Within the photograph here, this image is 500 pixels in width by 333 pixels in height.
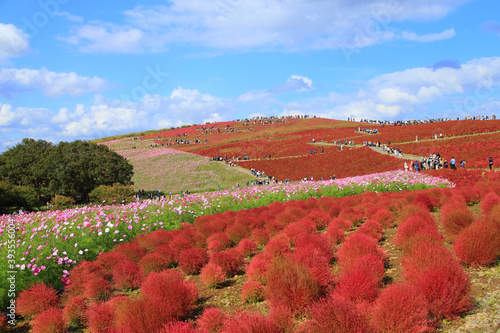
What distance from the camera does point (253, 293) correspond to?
189 inches

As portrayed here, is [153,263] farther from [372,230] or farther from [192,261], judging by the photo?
[372,230]

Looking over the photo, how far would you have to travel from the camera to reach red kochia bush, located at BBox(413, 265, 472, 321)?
12.1ft

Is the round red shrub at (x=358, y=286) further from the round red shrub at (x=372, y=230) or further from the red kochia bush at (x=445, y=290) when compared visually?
the round red shrub at (x=372, y=230)

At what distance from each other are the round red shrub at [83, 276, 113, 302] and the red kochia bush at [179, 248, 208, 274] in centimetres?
149

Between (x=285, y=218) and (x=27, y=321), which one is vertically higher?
(x=285, y=218)

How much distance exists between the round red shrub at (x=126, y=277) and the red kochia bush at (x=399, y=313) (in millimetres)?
4574

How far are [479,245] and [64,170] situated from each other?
33257 mm

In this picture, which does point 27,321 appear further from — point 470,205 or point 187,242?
point 470,205

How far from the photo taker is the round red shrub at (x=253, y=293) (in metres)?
4.81

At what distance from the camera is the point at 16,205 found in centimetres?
2517

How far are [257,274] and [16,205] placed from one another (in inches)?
1078

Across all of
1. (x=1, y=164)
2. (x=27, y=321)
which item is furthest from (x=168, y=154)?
(x=27, y=321)

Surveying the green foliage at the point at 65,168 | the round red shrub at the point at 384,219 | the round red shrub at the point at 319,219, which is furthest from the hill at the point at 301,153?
the round red shrub at the point at 384,219

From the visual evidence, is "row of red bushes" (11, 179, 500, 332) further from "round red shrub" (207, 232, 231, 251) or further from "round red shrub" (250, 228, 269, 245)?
"round red shrub" (250, 228, 269, 245)
